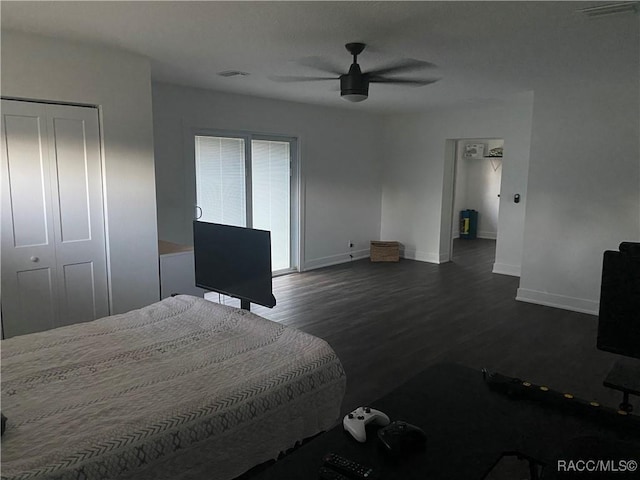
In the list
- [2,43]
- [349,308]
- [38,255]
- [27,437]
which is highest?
[2,43]

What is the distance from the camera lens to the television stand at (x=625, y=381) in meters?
1.73

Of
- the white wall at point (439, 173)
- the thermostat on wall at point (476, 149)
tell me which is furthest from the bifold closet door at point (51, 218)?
the thermostat on wall at point (476, 149)

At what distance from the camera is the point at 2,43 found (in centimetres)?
321

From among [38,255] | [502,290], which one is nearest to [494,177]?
[502,290]

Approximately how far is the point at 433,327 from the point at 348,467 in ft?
11.8

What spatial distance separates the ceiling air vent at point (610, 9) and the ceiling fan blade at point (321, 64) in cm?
203

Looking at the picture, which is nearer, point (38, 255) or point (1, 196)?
point (1, 196)

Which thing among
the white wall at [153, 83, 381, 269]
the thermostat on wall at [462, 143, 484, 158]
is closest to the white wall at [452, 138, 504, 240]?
the thermostat on wall at [462, 143, 484, 158]

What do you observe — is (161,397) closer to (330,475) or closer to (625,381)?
Result: (330,475)

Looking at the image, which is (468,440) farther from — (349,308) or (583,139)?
(583,139)

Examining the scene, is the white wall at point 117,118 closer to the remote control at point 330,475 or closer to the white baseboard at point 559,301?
the remote control at point 330,475

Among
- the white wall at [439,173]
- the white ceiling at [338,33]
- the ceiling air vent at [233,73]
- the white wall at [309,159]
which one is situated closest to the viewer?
the white ceiling at [338,33]

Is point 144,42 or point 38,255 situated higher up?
point 144,42

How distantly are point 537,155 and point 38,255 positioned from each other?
511 centimetres
